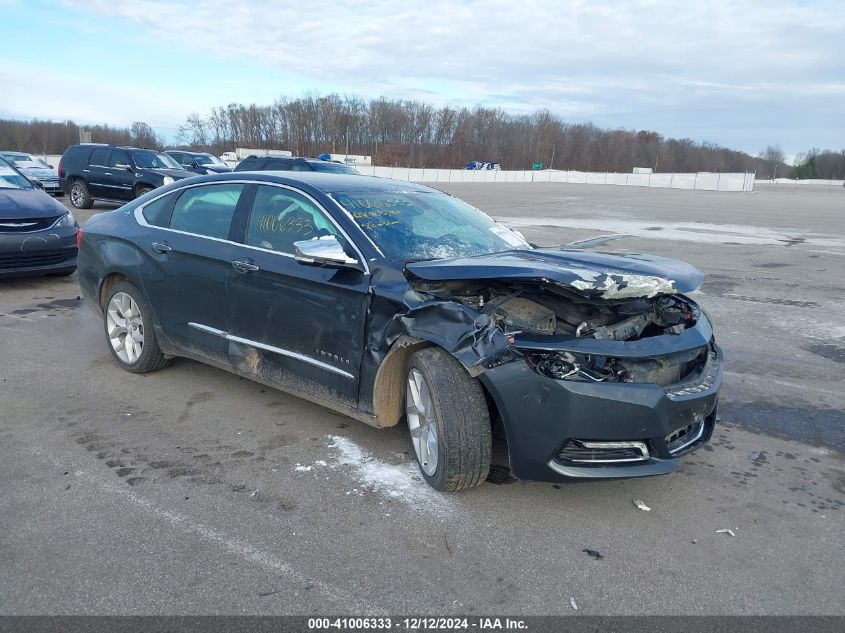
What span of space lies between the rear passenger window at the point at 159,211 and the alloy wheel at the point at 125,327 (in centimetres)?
63

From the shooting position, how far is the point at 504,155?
389 feet

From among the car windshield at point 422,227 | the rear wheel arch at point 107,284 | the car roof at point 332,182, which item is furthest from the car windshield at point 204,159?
the car windshield at point 422,227

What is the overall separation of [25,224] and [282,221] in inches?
224

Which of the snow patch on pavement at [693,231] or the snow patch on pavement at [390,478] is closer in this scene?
the snow patch on pavement at [390,478]

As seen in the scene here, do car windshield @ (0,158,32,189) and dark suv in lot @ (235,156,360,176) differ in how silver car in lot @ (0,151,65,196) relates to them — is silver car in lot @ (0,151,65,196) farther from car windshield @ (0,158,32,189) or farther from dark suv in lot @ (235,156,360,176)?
car windshield @ (0,158,32,189)

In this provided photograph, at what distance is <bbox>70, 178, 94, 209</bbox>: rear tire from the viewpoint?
19.0m

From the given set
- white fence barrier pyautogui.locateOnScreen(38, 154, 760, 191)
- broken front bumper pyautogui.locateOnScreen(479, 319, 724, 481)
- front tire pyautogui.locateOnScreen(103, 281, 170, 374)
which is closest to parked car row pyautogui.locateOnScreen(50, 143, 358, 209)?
front tire pyautogui.locateOnScreen(103, 281, 170, 374)

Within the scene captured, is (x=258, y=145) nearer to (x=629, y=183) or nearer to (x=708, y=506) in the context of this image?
(x=629, y=183)

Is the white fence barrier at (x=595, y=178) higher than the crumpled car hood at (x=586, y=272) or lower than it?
higher

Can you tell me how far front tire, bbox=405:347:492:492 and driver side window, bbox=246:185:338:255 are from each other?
116 cm

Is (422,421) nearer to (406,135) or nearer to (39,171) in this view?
(39,171)

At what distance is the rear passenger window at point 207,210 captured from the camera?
4.83 metres

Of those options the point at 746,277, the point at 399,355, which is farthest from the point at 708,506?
the point at 746,277

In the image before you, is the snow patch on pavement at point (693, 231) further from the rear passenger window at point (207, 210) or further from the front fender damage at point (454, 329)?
the front fender damage at point (454, 329)
